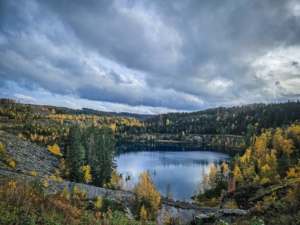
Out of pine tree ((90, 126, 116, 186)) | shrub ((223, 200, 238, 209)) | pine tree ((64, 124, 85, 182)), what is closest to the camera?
shrub ((223, 200, 238, 209))

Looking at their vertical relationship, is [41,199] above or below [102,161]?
above

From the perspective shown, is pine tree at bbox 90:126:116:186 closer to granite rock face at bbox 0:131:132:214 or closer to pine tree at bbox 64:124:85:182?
pine tree at bbox 64:124:85:182

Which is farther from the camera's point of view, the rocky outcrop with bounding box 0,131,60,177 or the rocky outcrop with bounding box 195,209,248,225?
the rocky outcrop with bounding box 0,131,60,177

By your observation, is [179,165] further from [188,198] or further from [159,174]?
[188,198]

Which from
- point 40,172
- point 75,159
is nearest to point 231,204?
point 40,172

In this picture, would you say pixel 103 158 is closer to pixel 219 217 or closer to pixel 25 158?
pixel 25 158

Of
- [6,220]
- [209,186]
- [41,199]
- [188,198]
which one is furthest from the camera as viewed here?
[209,186]

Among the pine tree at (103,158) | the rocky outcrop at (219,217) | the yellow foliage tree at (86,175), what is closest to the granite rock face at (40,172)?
the yellow foliage tree at (86,175)

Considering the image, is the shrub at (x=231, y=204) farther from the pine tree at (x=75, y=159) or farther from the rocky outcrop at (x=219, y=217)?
the pine tree at (x=75, y=159)

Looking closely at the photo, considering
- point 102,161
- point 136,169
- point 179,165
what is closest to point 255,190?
point 102,161

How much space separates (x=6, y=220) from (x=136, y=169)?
91041 millimetres

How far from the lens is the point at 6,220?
9742mm

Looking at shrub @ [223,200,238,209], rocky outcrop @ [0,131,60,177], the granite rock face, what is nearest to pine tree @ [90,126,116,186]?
the granite rock face

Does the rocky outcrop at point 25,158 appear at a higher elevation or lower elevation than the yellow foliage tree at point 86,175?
higher
